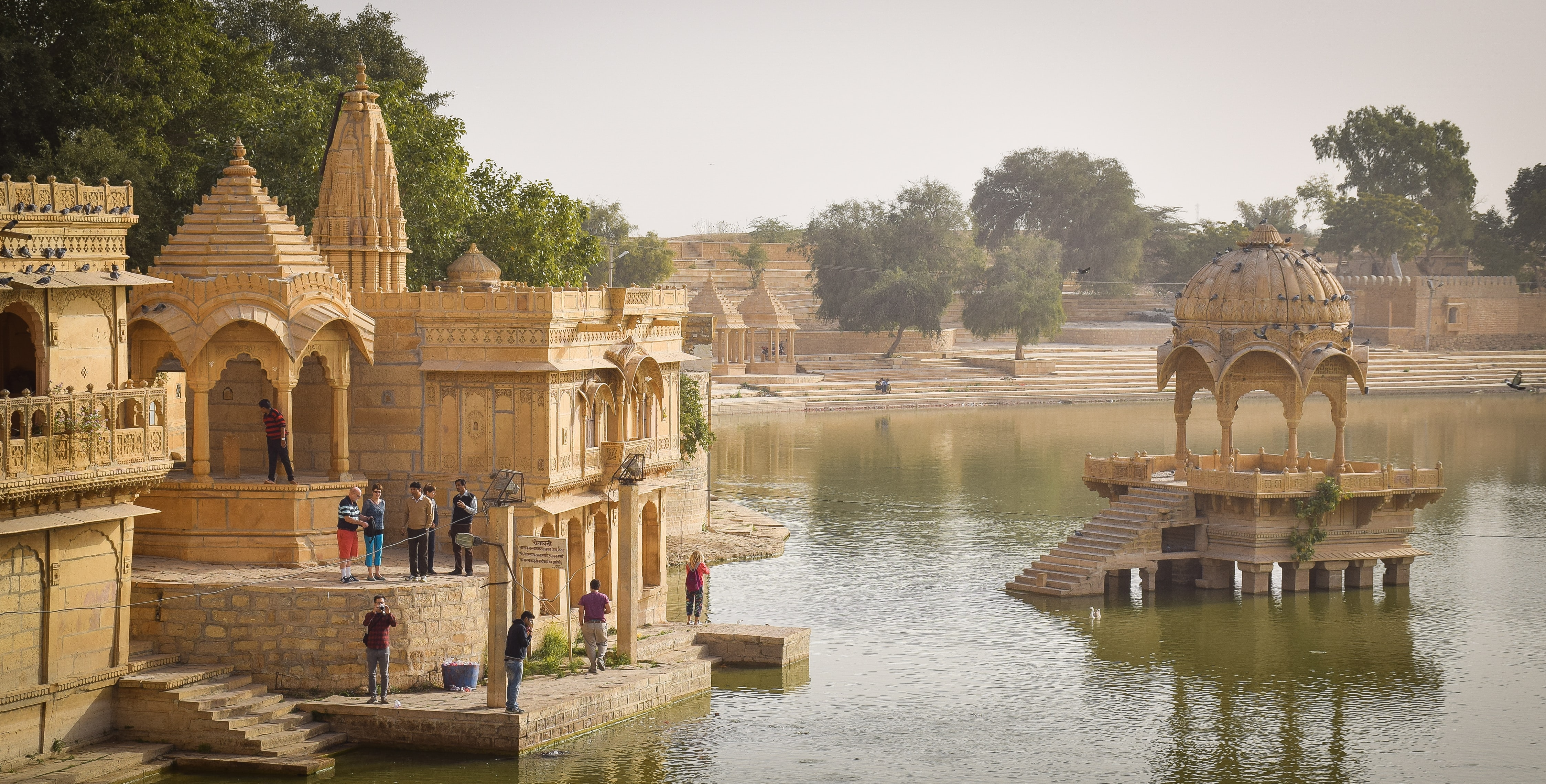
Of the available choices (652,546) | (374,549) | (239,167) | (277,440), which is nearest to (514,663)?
(374,549)

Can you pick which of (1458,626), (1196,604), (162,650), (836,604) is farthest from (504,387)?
(1458,626)

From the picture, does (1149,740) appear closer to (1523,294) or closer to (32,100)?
(32,100)

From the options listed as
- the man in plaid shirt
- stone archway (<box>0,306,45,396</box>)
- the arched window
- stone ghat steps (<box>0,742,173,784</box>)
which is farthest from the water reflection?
stone archway (<box>0,306,45,396</box>)

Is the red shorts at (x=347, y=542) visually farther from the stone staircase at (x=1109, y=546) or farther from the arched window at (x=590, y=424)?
the stone staircase at (x=1109, y=546)

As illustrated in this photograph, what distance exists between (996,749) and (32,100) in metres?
22.6

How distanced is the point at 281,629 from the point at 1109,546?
13.4 m

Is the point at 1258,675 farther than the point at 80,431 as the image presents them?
Yes

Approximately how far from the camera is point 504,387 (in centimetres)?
2112

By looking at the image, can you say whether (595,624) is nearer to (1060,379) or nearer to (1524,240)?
(1060,379)

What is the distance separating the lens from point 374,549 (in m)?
19.5

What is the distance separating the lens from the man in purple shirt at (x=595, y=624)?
66.5ft

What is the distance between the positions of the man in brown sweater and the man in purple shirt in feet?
5.71

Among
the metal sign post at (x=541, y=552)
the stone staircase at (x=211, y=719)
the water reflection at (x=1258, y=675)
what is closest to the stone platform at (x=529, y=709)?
the stone staircase at (x=211, y=719)

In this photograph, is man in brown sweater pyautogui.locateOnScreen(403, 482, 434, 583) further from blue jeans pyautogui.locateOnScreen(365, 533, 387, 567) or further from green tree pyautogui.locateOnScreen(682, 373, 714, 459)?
green tree pyautogui.locateOnScreen(682, 373, 714, 459)
